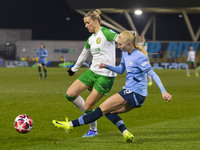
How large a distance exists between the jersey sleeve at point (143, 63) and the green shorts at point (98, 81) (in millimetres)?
1084

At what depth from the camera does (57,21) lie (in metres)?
64.9

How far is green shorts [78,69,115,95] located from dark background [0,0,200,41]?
5414cm

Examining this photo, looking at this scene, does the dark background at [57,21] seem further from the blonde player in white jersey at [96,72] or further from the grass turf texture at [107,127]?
the blonde player in white jersey at [96,72]

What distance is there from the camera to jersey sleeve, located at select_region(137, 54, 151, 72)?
6.91 metres

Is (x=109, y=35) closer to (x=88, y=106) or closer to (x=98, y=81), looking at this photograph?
(x=98, y=81)

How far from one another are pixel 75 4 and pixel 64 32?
1311 centimetres

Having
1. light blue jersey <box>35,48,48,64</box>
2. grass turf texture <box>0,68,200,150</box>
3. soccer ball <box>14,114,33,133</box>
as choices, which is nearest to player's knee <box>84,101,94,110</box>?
grass turf texture <box>0,68,200,150</box>

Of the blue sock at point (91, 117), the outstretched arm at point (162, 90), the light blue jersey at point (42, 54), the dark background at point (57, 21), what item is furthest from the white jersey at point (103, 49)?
the dark background at point (57, 21)

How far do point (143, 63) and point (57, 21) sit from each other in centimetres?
5887

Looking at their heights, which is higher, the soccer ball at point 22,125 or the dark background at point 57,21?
the dark background at point 57,21

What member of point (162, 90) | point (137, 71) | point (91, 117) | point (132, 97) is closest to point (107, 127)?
point (91, 117)

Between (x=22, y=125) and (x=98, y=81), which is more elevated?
(x=98, y=81)

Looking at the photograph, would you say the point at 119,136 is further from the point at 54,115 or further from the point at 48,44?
the point at 48,44

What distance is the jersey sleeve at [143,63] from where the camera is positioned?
691cm
